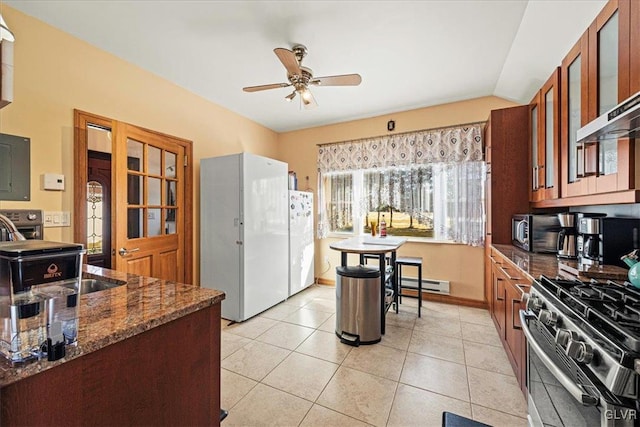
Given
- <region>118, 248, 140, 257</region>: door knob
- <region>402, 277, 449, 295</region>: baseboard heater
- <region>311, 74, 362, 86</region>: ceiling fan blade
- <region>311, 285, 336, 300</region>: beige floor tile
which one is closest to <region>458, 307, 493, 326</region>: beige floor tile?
<region>402, 277, 449, 295</region>: baseboard heater

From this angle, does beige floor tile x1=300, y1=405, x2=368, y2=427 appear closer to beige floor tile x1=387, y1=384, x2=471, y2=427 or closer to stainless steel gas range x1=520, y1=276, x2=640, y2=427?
beige floor tile x1=387, y1=384, x2=471, y2=427

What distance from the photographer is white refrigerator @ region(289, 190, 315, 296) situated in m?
3.83

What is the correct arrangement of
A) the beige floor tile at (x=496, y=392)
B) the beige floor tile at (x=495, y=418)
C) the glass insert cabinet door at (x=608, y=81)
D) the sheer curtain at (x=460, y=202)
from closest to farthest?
the glass insert cabinet door at (x=608, y=81) → the beige floor tile at (x=495, y=418) → the beige floor tile at (x=496, y=392) → the sheer curtain at (x=460, y=202)

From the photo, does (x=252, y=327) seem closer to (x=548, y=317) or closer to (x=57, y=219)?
(x=57, y=219)

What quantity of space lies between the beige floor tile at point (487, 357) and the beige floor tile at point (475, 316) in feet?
1.82

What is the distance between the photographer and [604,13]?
1519 millimetres

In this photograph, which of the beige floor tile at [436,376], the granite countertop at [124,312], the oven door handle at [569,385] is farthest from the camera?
the beige floor tile at [436,376]

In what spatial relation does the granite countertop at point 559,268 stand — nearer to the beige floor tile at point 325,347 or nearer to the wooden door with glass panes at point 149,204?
the beige floor tile at point 325,347

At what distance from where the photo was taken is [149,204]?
284 cm

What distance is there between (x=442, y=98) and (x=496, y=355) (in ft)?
9.54

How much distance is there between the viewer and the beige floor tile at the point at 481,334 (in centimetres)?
256

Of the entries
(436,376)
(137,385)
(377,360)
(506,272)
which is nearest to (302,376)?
(377,360)

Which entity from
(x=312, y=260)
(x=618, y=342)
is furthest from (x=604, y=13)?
(x=312, y=260)

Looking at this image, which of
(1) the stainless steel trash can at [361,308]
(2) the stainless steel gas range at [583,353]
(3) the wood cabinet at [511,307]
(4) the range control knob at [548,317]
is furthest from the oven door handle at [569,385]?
(1) the stainless steel trash can at [361,308]
